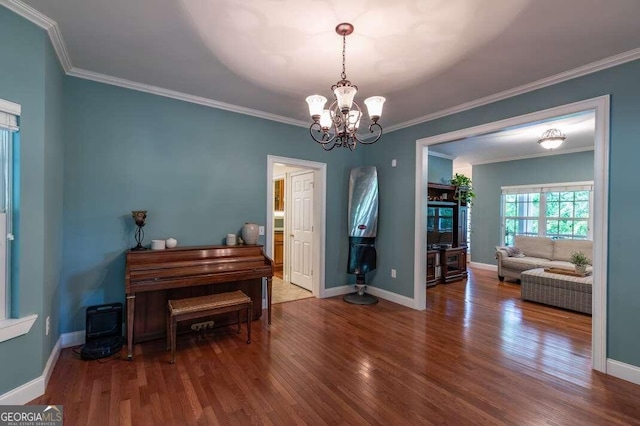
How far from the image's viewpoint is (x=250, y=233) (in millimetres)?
3605

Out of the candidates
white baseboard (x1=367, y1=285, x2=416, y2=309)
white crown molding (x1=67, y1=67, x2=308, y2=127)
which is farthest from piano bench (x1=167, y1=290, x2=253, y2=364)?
white baseboard (x1=367, y1=285, x2=416, y2=309)

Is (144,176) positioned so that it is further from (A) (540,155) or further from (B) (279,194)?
(A) (540,155)

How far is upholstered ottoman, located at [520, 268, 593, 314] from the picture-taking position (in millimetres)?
3951

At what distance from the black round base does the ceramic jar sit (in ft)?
5.73

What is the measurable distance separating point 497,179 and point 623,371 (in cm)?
548

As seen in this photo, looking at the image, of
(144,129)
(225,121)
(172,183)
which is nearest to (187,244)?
(172,183)

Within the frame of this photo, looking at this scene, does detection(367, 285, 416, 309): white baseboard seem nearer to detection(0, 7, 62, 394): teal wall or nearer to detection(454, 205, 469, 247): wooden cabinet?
detection(454, 205, 469, 247): wooden cabinet

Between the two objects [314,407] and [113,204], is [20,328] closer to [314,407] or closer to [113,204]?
[113,204]

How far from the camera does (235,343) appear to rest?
2990mm

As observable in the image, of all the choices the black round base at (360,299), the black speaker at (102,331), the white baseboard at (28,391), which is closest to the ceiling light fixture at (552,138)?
the black round base at (360,299)

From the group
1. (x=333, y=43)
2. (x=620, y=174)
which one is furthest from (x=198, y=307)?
(x=620, y=174)

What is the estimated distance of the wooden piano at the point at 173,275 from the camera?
2672mm

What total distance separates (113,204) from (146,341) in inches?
56.4

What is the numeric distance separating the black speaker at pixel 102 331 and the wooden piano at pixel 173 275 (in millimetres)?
149
